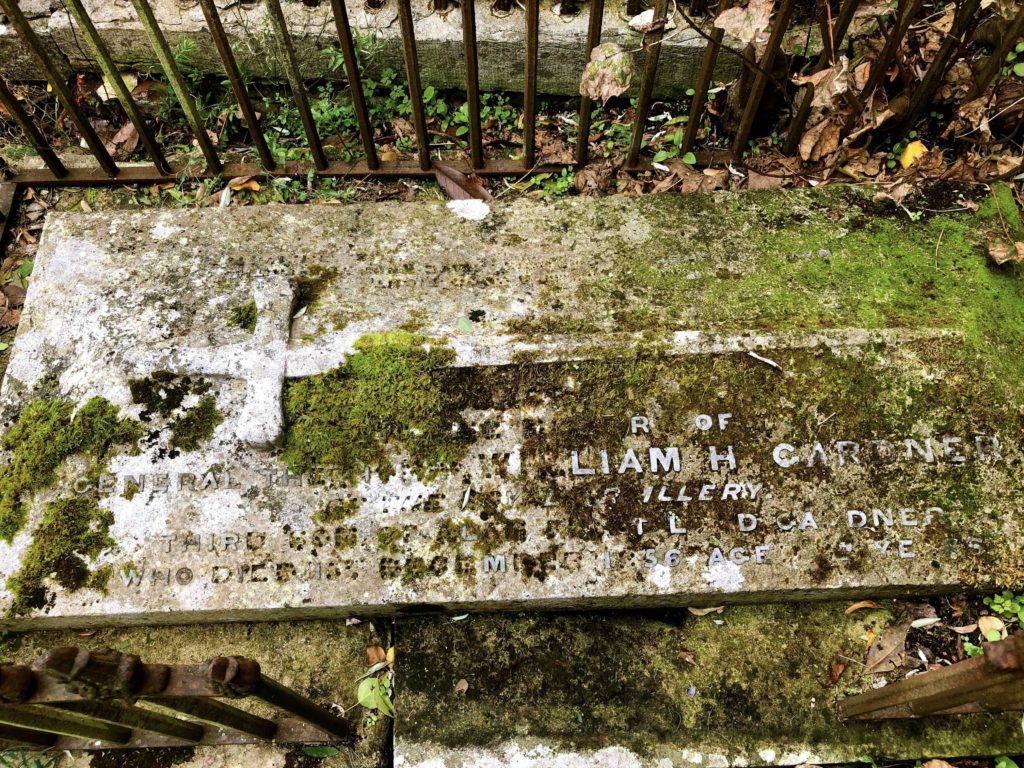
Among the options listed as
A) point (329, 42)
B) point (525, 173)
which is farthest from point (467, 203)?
point (329, 42)

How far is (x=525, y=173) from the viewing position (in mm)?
3357

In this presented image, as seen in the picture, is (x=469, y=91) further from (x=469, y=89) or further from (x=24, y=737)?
(x=24, y=737)

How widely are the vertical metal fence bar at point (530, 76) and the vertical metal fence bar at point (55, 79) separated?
1.87 m

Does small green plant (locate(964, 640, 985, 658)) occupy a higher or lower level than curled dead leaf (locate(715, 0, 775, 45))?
lower

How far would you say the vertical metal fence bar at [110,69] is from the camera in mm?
2609

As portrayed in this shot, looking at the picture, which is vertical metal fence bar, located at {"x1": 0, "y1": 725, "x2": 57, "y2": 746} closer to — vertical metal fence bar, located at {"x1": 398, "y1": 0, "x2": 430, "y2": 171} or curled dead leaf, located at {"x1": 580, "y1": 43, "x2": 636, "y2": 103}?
vertical metal fence bar, located at {"x1": 398, "y1": 0, "x2": 430, "y2": 171}

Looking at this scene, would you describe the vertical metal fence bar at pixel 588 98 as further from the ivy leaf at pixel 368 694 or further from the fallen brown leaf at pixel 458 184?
the ivy leaf at pixel 368 694

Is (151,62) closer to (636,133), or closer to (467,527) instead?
(636,133)

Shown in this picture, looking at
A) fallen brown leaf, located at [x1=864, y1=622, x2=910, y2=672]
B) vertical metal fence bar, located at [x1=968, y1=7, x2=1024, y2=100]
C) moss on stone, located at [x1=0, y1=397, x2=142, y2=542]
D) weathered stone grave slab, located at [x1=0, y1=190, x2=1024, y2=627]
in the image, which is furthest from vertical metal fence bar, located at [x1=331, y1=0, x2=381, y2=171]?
fallen brown leaf, located at [x1=864, y1=622, x2=910, y2=672]

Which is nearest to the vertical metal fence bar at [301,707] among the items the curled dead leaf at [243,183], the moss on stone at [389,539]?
the moss on stone at [389,539]

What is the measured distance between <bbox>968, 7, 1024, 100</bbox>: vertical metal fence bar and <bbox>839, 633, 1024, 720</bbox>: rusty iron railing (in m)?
2.40

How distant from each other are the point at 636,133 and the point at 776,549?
75.9 inches

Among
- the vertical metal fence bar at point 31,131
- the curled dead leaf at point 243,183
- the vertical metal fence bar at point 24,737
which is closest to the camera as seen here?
the vertical metal fence bar at point 24,737

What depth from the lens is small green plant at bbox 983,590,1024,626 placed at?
2.42 m
